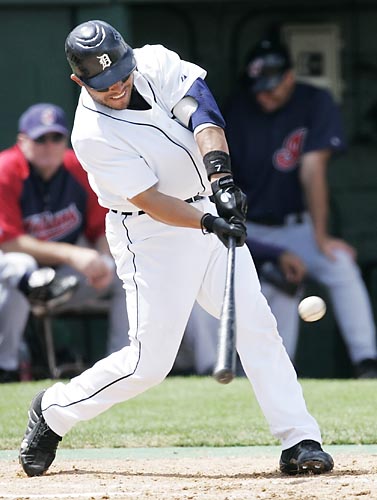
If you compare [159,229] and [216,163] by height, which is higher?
[216,163]

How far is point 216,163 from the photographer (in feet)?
13.9

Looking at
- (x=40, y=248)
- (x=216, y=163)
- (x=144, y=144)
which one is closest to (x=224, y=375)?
(x=216, y=163)

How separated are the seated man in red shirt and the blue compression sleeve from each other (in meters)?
2.96

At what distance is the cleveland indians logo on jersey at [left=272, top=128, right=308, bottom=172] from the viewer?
829 cm

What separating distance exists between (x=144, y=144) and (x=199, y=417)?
1.97 meters

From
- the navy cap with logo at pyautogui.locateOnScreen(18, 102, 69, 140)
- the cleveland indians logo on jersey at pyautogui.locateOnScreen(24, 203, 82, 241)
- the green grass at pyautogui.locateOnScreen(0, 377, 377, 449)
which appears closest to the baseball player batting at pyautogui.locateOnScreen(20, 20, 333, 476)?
the green grass at pyautogui.locateOnScreen(0, 377, 377, 449)

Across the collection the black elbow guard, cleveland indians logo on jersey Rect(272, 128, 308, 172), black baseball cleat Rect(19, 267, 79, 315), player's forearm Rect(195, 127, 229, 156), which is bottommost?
black baseball cleat Rect(19, 267, 79, 315)

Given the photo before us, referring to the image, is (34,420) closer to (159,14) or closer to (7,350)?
(7,350)

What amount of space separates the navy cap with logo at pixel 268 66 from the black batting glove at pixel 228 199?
3946 millimetres

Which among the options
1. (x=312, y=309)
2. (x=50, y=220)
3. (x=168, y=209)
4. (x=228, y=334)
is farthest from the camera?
(x=50, y=220)

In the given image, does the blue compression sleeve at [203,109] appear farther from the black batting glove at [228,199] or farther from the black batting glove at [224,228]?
the black batting glove at [224,228]

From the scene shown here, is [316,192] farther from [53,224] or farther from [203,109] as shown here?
[203,109]

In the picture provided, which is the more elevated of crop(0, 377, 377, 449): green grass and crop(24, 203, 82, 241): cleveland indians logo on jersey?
crop(24, 203, 82, 241): cleveland indians logo on jersey

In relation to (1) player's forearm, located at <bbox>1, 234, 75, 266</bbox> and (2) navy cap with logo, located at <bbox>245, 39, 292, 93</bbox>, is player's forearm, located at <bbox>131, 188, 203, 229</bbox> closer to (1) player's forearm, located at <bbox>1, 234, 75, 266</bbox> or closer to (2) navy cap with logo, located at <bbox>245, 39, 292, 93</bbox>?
(1) player's forearm, located at <bbox>1, 234, 75, 266</bbox>
